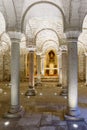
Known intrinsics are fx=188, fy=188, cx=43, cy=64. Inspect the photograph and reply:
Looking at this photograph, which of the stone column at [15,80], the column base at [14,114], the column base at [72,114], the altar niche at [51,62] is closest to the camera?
the column base at [72,114]

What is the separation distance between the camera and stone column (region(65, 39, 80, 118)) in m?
6.12

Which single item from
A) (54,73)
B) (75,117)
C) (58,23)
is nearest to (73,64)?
(75,117)

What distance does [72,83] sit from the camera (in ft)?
20.1

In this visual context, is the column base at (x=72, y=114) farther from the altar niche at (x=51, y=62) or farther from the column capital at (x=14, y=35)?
the altar niche at (x=51, y=62)

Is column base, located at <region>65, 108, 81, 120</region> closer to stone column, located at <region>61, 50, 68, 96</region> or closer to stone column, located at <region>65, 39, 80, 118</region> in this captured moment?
stone column, located at <region>65, 39, 80, 118</region>

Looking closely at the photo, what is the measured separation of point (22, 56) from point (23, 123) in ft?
50.9

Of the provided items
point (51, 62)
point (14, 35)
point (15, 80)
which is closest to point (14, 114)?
point (15, 80)

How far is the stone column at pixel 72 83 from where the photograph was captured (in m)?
6.12

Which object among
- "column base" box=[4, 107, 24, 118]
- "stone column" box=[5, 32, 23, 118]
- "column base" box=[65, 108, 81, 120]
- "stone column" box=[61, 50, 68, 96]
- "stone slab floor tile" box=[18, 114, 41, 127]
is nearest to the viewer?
"stone slab floor tile" box=[18, 114, 41, 127]

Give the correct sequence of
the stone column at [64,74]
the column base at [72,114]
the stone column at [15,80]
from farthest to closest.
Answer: the stone column at [64,74] < the stone column at [15,80] < the column base at [72,114]

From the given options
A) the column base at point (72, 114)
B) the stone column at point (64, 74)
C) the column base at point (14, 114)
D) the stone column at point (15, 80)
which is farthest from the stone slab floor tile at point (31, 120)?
the stone column at point (64, 74)

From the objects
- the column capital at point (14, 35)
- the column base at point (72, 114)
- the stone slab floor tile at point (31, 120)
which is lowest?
the stone slab floor tile at point (31, 120)

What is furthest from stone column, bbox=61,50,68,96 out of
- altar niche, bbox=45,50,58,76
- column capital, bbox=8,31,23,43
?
altar niche, bbox=45,50,58,76

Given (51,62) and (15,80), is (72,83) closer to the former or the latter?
(15,80)
